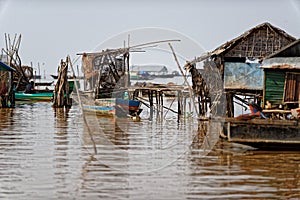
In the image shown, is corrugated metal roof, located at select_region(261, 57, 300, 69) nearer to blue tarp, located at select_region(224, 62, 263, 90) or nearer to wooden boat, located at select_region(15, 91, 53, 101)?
blue tarp, located at select_region(224, 62, 263, 90)

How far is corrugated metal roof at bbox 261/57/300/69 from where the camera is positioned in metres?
14.9

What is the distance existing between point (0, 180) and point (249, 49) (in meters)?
11.2

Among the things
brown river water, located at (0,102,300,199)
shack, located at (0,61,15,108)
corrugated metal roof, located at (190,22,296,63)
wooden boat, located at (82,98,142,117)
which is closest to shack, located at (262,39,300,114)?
brown river water, located at (0,102,300,199)

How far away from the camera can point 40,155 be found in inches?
502

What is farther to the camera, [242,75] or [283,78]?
[242,75]

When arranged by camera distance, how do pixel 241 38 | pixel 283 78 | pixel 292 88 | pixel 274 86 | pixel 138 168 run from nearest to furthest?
pixel 138 168 < pixel 292 88 < pixel 283 78 < pixel 274 86 < pixel 241 38

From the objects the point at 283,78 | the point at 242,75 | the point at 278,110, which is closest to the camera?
the point at 278,110

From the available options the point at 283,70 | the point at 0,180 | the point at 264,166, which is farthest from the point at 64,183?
the point at 283,70

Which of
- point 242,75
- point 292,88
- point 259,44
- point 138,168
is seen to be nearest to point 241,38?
point 259,44

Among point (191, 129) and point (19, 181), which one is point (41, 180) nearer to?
point (19, 181)

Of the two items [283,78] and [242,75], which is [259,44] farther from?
[283,78]

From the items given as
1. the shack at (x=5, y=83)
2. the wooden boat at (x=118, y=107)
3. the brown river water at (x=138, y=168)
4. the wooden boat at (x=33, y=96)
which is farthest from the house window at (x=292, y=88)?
the wooden boat at (x=33, y=96)

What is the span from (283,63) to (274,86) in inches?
27.6

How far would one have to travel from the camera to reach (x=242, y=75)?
1938cm
